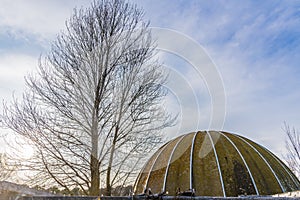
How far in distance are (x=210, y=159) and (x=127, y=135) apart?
377 centimetres

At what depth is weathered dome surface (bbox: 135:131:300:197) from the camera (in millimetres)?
11672

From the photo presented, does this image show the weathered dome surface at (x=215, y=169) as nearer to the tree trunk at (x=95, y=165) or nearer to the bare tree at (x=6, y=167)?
the tree trunk at (x=95, y=165)

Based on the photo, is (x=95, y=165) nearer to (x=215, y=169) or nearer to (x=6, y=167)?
(x=6, y=167)

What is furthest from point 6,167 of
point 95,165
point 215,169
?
point 215,169

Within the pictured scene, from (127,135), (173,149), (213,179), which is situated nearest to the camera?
(213,179)

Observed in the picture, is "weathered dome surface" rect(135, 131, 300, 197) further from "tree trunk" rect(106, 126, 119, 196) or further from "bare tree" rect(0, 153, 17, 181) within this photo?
"bare tree" rect(0, 153, 17, 181)

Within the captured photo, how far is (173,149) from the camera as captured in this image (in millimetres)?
14453

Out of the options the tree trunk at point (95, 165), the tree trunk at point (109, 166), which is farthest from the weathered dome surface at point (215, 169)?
the tree trunk at point (95, 165)

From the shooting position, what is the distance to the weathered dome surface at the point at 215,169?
38.3 ft

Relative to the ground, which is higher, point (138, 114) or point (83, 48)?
point (83, 48)

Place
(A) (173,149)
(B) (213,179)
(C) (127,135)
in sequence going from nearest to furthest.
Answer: (B) (213,179)
(C) (127,135)
(A) (173,149)

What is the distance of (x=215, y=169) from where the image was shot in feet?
39.8

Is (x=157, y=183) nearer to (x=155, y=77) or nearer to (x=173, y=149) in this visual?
(x=173, y=149)

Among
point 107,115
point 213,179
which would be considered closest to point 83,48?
point 107,115
